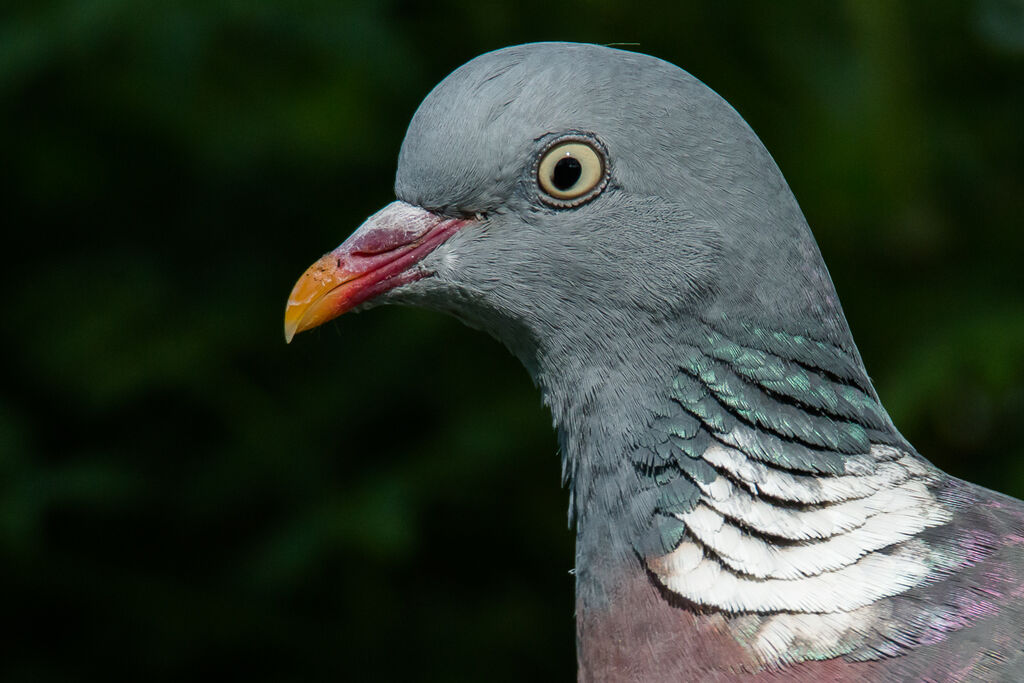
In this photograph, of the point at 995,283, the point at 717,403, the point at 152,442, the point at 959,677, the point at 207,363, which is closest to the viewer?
the point at 959,677

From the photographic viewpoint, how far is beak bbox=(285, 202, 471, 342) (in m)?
2.11

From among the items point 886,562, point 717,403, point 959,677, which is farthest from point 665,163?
point 959,677

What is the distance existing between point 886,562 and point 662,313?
0.51 metres

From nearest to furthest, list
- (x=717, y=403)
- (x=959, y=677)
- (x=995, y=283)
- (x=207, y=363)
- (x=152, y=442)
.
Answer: (x=959, y=677), (x=717, y=403), (x=995, y=283), (x=207, y=363), (x=152, y=442)

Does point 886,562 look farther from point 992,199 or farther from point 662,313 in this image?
point 992,199

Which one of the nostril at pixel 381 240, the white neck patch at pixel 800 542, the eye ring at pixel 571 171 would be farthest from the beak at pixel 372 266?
the white neck patch at pixel 800 542

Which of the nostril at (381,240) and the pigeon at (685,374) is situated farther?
the nostril at (381,240)

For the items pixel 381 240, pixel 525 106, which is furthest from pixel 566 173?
pixel 381 240

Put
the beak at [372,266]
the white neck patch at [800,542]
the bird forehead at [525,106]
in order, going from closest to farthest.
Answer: the white neck patch at [800,542] → the bird forehead at [525,106] → the beak at [372,266]

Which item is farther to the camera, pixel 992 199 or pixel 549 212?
pixel 992 199

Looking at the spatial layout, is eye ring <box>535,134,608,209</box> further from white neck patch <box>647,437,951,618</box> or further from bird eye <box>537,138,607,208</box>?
white neck patch <box>647,437,951,618</box>

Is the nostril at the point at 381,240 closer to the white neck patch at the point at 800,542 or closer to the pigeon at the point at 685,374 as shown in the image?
the pigeon at the point at 685,374

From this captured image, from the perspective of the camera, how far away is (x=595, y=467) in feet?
6.82

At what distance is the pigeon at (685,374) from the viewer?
1.87 m
